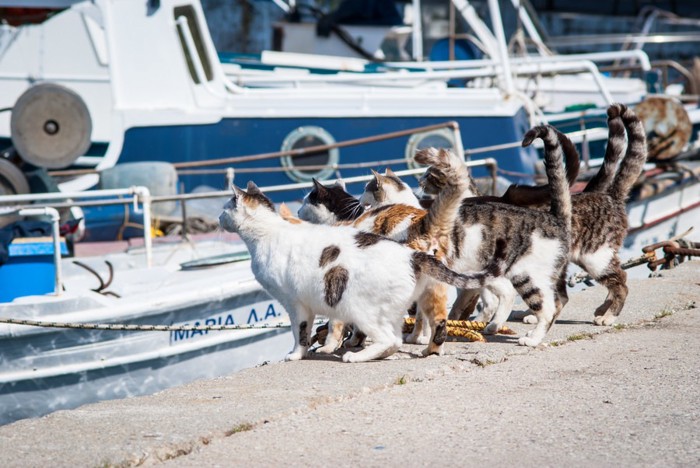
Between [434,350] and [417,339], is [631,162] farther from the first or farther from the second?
[434,350]

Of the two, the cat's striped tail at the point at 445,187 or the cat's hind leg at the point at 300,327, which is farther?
the cat's hind leg at the point at 300,327

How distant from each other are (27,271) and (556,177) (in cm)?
408

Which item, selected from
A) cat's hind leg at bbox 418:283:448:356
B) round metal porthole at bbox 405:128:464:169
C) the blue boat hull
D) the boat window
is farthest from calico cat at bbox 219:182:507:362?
the boat window

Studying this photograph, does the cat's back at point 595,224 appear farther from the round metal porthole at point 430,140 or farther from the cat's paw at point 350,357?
the round metal porthole at point 430,140

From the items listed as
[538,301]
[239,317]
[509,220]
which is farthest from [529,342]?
[239,317]

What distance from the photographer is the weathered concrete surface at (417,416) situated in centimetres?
334

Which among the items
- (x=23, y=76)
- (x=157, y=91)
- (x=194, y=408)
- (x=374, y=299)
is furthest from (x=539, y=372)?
(x=23, y=76)

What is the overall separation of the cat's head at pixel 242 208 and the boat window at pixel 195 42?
699 cm

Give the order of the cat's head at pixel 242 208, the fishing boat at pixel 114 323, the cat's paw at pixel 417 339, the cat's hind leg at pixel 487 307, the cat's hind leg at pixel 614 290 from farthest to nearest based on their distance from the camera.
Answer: the fishing boat at pixel 114 323, the cat's hind leg at pixel 487 307, the cat's hind leg at pixel 614 290, the cat's paw at pixel 417 339, the cat's head at pixel 242 208

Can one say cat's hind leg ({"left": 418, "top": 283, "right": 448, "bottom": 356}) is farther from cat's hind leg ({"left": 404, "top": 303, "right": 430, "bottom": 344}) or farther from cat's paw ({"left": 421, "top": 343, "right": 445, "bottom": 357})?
cat's hind leg ({"left": 404, "top": 303, "right": 430, "bottom": 344})

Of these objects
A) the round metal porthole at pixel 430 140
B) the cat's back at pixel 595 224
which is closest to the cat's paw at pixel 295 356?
the cat's back at pixel 595 224

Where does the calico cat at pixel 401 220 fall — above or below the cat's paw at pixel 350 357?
above

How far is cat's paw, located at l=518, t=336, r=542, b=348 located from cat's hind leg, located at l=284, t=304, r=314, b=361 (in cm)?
117

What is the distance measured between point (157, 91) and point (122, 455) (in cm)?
896
